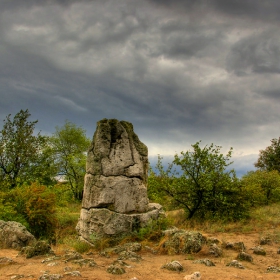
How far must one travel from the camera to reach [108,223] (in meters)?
9.59

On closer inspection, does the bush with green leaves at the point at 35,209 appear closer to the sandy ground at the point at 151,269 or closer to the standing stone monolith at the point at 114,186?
the standing stone monolith at the point at 114,186

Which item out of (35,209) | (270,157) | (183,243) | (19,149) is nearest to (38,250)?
(183,243)

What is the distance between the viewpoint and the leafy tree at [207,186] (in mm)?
17062

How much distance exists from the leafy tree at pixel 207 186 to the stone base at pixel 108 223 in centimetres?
765

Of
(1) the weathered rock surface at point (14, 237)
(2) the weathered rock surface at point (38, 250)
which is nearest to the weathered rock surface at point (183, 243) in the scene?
(2) the weathered rock surface at point (38, 250)

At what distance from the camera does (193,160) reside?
1730 cm

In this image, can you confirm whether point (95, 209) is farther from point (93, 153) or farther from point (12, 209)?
point (12, 209)

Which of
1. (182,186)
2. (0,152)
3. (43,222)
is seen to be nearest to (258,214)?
(182,186)

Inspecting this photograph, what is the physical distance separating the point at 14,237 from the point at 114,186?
384 centimetres

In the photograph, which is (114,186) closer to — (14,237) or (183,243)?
(183,243)

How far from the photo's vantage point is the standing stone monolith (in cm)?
971

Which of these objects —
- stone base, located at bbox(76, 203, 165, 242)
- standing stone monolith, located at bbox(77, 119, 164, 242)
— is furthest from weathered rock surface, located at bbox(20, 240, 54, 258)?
standing stone monolith, located at bbox(77, 119, 164, 242)

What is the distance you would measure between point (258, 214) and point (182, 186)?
4662 mm

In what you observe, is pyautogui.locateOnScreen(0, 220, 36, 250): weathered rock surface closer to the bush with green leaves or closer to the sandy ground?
the sandy ground
